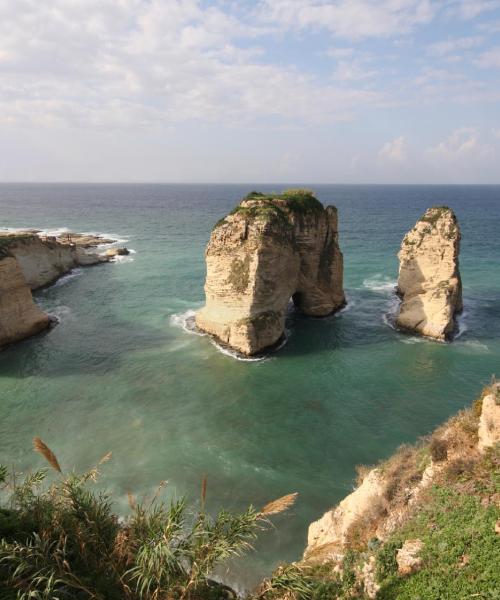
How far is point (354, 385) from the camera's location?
2523cm

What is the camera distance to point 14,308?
31156 millimetres

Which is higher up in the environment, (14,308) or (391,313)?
(14,308)

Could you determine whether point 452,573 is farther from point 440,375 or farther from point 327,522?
point 440,375

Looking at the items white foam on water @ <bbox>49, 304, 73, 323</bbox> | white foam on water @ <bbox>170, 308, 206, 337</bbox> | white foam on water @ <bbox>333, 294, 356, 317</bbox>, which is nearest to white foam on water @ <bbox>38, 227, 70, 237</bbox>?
white foam on water @ <bbox>49, 304, 73, 323</bbox>

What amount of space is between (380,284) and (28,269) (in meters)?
39.2

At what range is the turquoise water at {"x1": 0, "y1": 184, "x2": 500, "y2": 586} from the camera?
18.1 m

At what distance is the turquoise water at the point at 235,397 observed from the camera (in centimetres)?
1811

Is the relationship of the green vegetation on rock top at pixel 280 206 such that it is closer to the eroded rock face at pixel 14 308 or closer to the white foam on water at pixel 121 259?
the eroded rock face at pixel 14 308

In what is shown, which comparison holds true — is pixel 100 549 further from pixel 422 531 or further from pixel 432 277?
pixel 432 277

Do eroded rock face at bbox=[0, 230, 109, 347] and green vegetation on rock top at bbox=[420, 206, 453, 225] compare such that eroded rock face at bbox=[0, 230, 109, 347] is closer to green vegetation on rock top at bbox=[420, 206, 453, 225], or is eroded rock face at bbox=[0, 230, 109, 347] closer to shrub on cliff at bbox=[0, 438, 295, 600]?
shrub on cliff at bbox=[0, 438, 295, 600]

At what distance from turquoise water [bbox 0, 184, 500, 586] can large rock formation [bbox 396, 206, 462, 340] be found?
1.69 m

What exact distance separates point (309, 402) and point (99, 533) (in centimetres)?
1599

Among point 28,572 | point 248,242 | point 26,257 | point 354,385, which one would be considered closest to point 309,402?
point 354,385

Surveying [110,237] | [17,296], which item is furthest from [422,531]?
[110,237]
